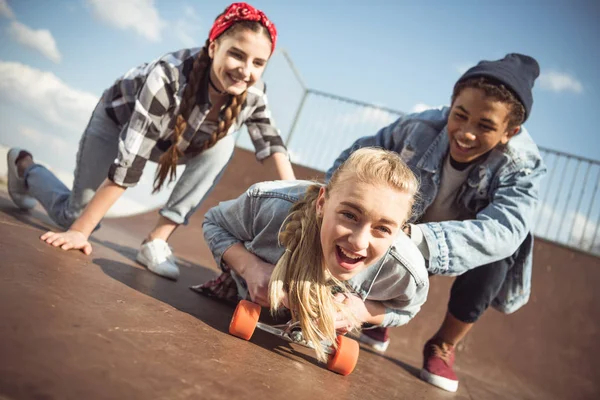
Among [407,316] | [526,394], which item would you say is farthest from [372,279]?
[526,394]

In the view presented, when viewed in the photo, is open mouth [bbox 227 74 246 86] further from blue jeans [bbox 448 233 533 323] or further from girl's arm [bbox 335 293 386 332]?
blue jeans [bbox 448 233 533 323]

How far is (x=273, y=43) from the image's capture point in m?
2.38

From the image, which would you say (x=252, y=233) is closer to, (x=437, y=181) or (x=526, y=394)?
(x=437, y=181)

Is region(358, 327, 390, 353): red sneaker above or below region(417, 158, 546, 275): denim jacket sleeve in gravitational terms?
below

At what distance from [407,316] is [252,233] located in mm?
747

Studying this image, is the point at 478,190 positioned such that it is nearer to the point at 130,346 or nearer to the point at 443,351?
the point at 443,351

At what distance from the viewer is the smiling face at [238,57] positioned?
7.30ft

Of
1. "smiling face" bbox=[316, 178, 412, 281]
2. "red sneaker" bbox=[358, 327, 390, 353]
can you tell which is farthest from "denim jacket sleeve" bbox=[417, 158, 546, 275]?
"red sneaker" bbox=[358, 327, 390, 353]

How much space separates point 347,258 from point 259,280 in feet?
1.21

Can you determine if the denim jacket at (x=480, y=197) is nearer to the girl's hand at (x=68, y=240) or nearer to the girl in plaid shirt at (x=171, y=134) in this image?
the girl in plaid shirt at (x=171, y=134)

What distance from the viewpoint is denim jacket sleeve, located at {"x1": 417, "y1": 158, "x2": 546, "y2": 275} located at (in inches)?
74.1

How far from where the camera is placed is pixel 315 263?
5.17 feet

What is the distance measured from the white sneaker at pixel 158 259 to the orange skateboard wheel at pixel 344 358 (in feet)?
3.41

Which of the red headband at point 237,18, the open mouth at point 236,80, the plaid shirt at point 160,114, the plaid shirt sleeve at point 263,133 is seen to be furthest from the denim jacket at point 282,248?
the red headband at point 237,18
